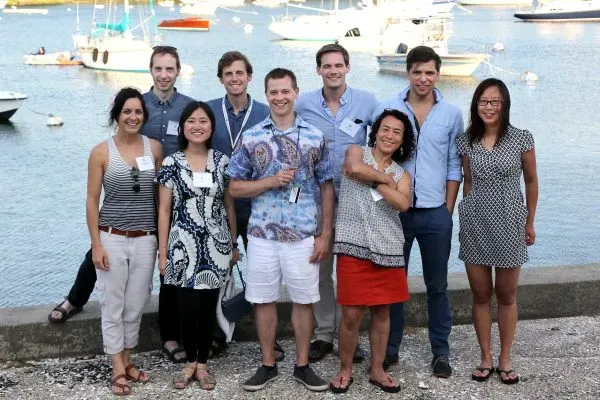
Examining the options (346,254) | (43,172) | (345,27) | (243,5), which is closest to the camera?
(346,254)

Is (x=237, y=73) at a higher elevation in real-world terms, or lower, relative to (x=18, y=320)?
higher

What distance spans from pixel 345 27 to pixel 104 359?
1839 inches

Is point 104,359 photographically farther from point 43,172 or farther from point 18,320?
point 43,172

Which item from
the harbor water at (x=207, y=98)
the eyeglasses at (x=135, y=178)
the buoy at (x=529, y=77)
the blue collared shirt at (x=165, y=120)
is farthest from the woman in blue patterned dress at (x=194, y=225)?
the buoy at (x=529, y=77)

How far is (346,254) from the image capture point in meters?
4.34

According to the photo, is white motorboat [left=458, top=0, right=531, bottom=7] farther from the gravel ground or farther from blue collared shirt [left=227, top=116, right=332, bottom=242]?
blue collared shirt [left=227, top=116, right=332, bottom=242]

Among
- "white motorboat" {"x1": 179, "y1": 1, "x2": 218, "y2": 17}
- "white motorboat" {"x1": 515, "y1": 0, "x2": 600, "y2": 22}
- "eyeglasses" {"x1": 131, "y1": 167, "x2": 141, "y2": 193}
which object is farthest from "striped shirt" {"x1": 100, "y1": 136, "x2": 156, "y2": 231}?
"white motorboat" {"x1": 179, "y1": 1, "x2": 218, "y2": 17}

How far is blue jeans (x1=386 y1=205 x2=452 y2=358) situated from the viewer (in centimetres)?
458

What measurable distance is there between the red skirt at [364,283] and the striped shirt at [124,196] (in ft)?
3.27

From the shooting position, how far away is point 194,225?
4391mm

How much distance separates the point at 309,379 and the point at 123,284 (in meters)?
1.04

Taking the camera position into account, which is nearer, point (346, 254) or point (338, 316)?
point (346, 254)

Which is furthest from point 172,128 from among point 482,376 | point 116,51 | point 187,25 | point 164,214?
point 187,25

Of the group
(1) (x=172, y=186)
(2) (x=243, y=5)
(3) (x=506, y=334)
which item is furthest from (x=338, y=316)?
(2) (x=243, y=5)
